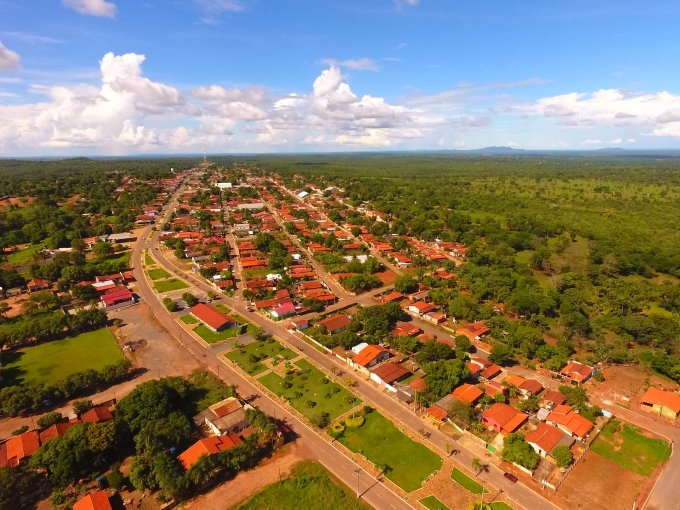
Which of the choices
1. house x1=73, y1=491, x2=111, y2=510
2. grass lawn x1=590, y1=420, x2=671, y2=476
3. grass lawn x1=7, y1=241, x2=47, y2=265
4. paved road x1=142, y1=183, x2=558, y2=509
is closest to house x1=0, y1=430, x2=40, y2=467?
house x1=73, y1=491, x2=111, y2=510

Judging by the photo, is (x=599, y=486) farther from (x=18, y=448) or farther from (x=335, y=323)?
(x=18, y=448)

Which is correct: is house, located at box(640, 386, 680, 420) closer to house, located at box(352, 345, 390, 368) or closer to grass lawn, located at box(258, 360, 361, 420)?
house, located at box(352, 345, 390, 368)

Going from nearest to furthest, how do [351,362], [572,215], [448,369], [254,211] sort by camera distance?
[448,369], [351,362], [572,215], [254,211]

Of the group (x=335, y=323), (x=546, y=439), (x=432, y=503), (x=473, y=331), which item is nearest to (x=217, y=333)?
(x=335, y=323)

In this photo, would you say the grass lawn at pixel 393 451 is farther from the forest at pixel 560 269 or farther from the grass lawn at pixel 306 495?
the forest at pixel 560 269

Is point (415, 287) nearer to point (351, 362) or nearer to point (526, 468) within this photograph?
→ point (351, 362)

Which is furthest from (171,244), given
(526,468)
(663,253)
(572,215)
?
(572,215)

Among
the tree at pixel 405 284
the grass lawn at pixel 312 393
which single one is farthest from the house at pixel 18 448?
the tree at pixel 405 284

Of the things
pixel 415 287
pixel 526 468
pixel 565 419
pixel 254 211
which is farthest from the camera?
pixel 254 211
